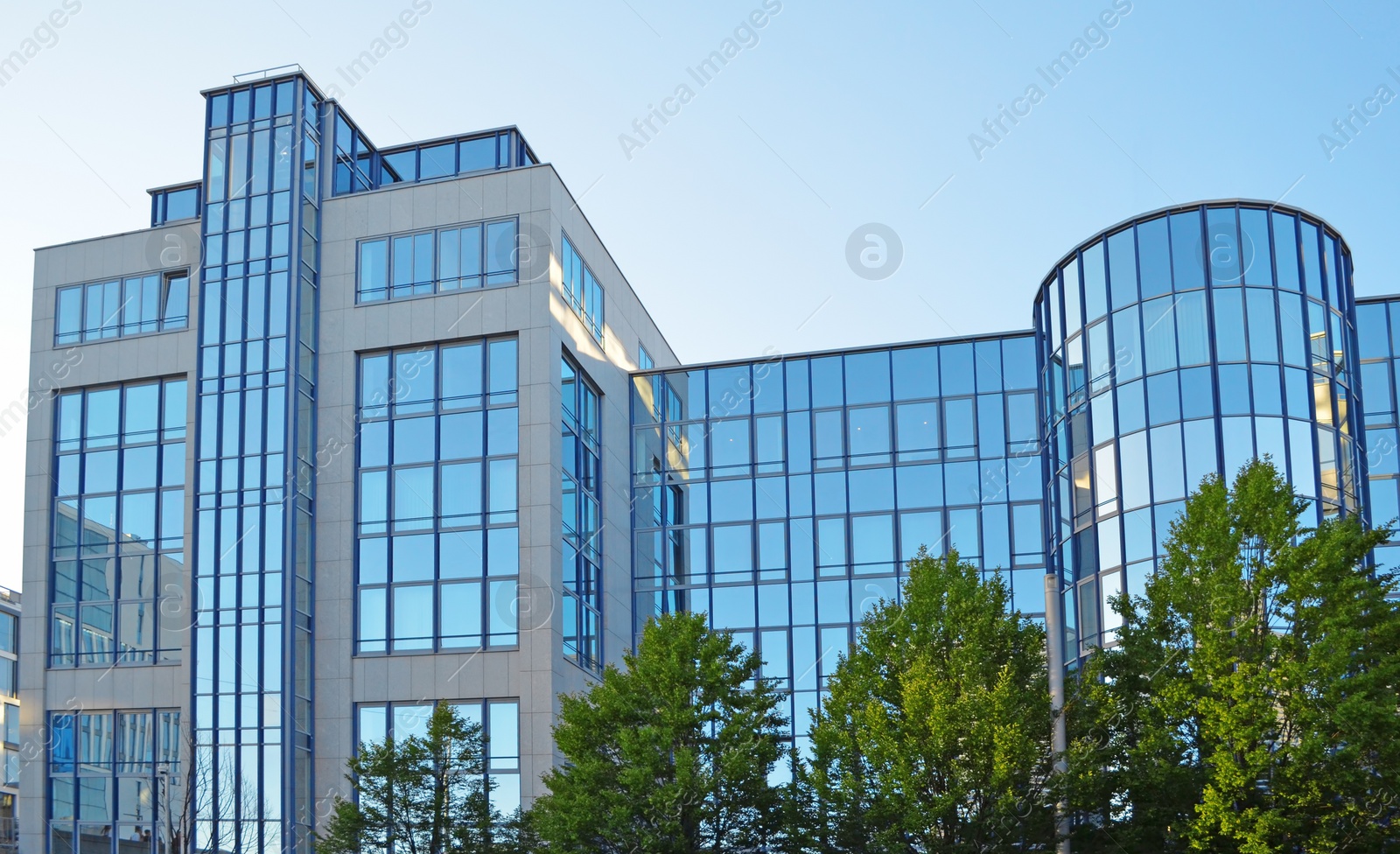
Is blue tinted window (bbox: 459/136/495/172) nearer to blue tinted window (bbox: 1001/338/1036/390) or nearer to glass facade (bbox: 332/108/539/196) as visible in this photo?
glass facade (bbox: 332/108/539/196)

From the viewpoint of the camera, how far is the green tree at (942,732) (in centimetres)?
2772

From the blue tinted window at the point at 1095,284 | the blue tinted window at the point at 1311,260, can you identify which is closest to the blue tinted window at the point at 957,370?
the blue tinted window at the point at 1095,284

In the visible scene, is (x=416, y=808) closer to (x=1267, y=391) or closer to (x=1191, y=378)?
(x=1191, y=378)

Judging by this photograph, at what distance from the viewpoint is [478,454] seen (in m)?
42.7

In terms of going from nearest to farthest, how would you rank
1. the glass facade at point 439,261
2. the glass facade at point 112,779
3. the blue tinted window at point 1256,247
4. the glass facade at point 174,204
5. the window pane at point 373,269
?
the blue tinted window at point 1256,247
the glass facade at point 112,779
the glass facade at point 439,261
the window pane at point 373,269
the glass facade at point 174,204

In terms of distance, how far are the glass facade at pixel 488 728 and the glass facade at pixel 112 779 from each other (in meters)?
5.52

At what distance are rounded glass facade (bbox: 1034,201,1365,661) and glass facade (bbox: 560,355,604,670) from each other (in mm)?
13549

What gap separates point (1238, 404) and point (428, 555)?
2157 centimetres

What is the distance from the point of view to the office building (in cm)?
3834

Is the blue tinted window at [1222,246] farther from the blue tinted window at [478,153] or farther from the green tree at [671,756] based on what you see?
the blue tinted window at [478,153]

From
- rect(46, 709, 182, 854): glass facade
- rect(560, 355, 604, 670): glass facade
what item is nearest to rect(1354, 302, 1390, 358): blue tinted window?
rect(560, 355, 604, 670): glass facade

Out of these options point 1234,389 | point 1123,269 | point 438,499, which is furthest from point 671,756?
point 1123,269

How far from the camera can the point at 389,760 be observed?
114 feet

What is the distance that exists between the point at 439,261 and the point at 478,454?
5924 millimetres
